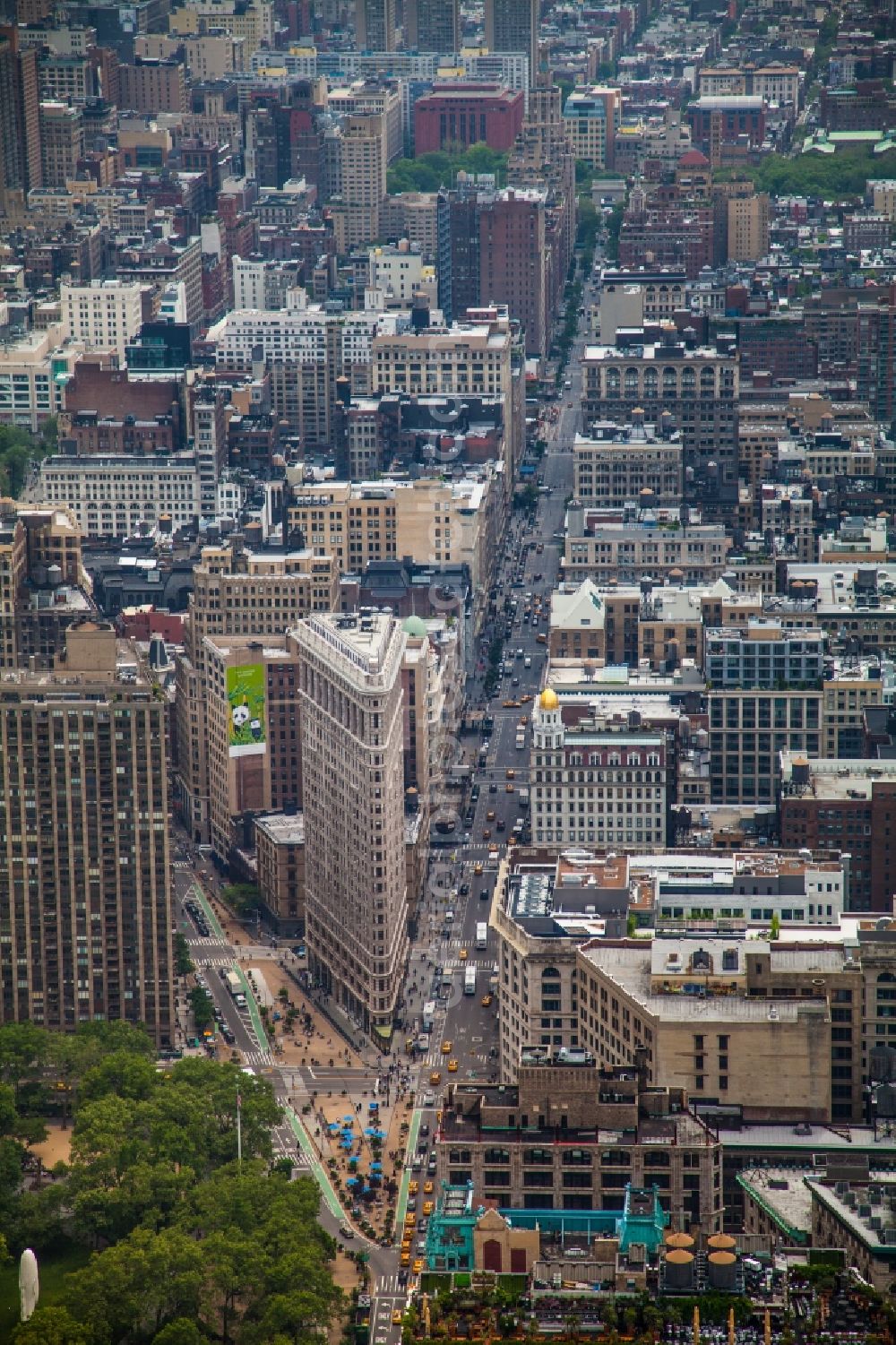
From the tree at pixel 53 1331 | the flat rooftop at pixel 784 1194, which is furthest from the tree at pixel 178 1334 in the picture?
the flat rooftop at pixel 784 1194

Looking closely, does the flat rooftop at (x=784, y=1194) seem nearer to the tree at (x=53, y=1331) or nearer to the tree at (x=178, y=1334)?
the tree at (x=178, y=1334)

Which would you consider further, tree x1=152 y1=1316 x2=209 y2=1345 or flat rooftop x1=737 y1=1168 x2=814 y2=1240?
tree x1=152 y1=1316 x2=209 y2=1345

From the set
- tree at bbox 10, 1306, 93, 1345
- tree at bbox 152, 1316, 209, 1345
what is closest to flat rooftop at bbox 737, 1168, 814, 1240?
tree at bbox 152, 1316, 209, 1345

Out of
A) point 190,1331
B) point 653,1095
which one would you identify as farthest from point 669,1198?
point 190,1331

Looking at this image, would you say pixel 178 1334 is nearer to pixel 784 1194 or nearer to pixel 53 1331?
pixel 53 1331

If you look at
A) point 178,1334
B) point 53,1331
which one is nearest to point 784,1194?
point 178,1334

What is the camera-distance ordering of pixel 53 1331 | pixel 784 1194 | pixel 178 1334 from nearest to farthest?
pixel 784 1194 → pixel 178 1334 → pixel 53 1331

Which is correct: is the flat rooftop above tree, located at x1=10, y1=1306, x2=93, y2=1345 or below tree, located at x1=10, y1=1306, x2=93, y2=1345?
above

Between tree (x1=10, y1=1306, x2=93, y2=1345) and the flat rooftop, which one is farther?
tree (x1=10, y1=1306, x2=93, y2=1345)

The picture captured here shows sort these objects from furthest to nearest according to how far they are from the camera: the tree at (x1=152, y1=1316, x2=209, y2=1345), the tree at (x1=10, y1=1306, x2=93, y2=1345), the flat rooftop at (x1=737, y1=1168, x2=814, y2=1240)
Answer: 1. the tree at (x1=10, y1=1306, x2=93, y2=1345)
2. the tree at (x1=152, y1=1316, x2=209, y2=1345)
3. the flat rooftop at (x1=737, y1=1168, x2=814, y2=1240)

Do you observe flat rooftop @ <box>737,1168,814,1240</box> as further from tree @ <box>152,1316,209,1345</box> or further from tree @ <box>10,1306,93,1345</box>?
tree @ <box>10,1306,93,1345</box>

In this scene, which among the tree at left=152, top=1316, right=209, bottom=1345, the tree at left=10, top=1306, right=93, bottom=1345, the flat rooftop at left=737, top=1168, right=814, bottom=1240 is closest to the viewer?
the flat rooftop at left=737, top=1168, right=814, bottom=1240
